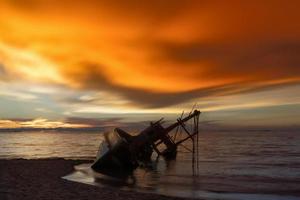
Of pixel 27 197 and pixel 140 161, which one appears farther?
pixel 140 161

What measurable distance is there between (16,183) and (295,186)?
661 inches

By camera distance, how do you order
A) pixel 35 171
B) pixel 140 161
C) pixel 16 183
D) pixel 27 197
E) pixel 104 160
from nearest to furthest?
pixel 27 197, pixel 16 183, pixel 35 171, pixel 104 160, pixel 140 161

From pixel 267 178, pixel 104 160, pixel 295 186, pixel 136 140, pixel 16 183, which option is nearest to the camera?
pixel 16 183

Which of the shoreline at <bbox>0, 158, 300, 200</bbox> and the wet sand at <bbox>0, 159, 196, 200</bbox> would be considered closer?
the wet sand at <bbox>0, 159, 196, 200</bbox>

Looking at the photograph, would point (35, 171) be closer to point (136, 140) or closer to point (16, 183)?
point (16, 183)

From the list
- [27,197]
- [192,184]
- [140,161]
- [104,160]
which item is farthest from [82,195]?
[140,161]

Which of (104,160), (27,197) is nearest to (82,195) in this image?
(27,197)

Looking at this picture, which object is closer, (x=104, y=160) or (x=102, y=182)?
(x=102, y=182)

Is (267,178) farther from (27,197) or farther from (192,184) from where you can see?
(27,197)

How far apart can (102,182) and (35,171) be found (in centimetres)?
527

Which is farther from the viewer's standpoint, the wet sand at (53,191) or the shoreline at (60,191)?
the shoreline at (60,191)

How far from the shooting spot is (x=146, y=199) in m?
17.6

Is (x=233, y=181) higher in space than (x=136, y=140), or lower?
lower

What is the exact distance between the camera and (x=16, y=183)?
68.8ft
